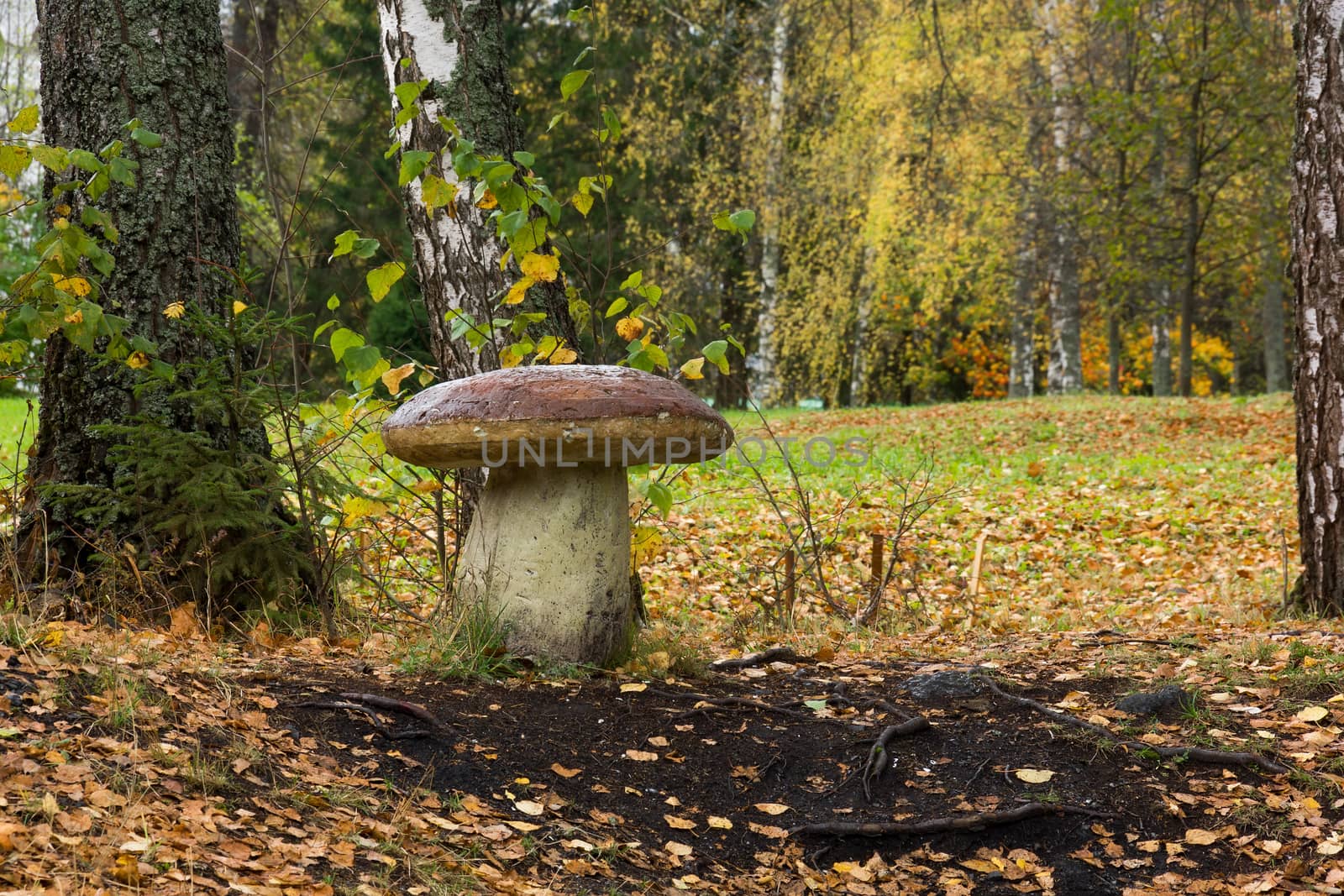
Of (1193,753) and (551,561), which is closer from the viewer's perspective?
(1193,753)

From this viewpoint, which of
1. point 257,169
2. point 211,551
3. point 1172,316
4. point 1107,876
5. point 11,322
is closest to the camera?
point 1107,876

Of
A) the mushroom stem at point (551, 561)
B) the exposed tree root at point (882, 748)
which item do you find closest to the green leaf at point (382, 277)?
the mushroom stem at point (551, 561)

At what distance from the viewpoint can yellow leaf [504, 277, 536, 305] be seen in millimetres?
4371

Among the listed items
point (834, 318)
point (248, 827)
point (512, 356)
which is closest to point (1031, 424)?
point (834, 318)

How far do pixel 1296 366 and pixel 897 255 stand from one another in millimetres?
15452

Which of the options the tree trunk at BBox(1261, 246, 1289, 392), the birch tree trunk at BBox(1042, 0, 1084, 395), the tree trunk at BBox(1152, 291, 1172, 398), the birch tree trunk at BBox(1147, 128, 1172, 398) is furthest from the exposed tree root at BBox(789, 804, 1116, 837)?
the tree trunk at BBox(1152, 291, 1172, 398)

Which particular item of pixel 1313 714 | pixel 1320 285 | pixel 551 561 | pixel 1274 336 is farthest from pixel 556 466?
pixel 1274 336

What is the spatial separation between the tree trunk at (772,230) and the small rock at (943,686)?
537 inches

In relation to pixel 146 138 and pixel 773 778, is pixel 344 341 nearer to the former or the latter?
pixel 146 138

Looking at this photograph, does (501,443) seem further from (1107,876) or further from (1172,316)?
(1172,316)

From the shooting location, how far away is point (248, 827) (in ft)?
8.16

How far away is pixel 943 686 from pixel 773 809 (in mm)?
1114

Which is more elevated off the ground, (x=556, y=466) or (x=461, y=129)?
(x=461, y=129)

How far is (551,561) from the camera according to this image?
3979mm
